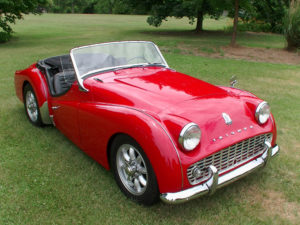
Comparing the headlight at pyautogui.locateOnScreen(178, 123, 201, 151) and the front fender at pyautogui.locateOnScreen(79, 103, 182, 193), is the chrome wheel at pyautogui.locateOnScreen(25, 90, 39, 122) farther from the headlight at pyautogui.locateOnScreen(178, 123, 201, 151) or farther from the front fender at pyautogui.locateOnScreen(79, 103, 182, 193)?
the headlight at pyautogui.locateOnScreen(178, 123, 201, 151)

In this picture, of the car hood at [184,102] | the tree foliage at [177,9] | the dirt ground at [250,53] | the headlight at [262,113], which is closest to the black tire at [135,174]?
the car hood at [184,102]

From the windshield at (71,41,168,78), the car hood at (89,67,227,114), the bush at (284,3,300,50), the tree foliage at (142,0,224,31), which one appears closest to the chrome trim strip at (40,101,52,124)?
the windshield at (71,41,168,78)

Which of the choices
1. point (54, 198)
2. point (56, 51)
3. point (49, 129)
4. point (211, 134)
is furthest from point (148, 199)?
point (56, 51)

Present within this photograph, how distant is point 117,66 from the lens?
12.4 ft

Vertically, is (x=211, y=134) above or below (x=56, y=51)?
above

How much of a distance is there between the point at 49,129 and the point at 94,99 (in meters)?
1.75

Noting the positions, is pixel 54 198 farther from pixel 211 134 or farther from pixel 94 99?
pixel 211 134

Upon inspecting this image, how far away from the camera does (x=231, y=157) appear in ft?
8.90

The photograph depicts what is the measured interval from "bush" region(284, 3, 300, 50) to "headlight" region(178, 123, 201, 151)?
36.1ft

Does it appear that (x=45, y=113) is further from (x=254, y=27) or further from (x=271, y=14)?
(x=254, y=27)

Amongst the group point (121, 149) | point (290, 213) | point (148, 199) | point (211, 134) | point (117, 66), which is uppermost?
point (117, 66)

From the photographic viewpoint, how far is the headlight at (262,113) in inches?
→ 117

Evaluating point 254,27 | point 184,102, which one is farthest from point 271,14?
point 184,102

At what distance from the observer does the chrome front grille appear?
2498mm
